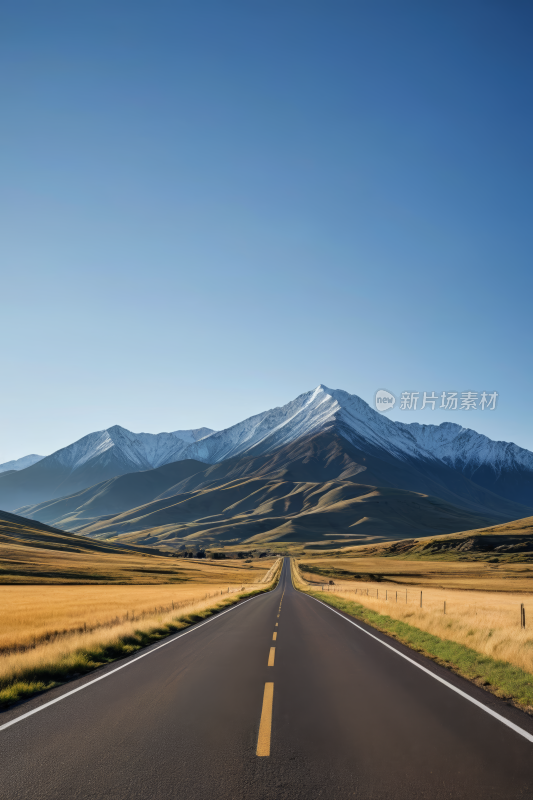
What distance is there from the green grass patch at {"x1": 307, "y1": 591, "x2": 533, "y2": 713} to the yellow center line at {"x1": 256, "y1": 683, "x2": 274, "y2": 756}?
4.85 metres

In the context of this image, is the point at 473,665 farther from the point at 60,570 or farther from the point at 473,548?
the point at 473,548

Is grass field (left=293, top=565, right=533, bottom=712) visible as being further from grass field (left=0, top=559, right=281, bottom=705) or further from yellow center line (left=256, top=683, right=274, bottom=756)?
grass field (left=0, top=559, right=281, bottom=705)

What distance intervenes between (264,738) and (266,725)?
2.45 feet

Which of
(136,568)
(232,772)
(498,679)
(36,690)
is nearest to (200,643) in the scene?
(36,690)

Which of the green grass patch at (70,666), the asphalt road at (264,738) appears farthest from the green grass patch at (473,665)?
the green grass patch at (70,666)

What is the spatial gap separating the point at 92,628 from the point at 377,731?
16418 mm

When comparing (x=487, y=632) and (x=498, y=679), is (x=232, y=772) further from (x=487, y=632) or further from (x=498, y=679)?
(x=487, y=632)

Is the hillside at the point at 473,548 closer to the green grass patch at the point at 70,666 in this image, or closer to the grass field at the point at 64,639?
the grass field at the point at 64,639

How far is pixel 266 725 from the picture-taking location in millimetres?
8469

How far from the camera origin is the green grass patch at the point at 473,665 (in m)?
10.7

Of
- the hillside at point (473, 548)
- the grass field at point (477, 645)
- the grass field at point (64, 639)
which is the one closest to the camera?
the grass field at point (477, 645)

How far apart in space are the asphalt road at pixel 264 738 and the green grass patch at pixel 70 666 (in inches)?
22.5

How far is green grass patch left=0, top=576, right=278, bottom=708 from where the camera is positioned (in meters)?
10.7

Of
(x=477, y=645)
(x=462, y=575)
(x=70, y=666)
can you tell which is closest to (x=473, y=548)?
(x=462, y=575)
